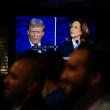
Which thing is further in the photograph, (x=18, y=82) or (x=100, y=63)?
Answer: (x=18, y=82)

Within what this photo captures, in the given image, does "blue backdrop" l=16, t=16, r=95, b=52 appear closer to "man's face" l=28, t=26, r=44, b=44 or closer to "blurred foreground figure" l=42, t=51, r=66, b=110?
"man's face" l=28, t=26, r=44, b=44

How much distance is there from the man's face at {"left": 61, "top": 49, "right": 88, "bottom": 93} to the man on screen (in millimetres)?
4900

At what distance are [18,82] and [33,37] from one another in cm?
457

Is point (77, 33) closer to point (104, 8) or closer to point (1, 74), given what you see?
point (104, 8)

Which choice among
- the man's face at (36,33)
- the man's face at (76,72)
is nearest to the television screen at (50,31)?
the man's face at (36,33)

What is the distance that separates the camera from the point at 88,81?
2402 millimetres

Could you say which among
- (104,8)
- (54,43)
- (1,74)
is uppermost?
(104,8)

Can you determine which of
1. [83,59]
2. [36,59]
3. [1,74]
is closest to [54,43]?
[1,74]

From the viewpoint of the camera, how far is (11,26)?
7.86 metres

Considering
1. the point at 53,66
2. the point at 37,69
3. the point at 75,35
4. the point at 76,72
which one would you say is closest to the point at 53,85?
the point at 53,66

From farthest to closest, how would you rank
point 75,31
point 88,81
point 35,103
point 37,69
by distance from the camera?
point 75,31
point 37,69
point 35,103
point 88,81

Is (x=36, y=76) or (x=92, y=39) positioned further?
(x=92, y=39)

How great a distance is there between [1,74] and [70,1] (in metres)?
1.48

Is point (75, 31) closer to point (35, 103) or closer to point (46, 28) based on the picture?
point (46, 28)
